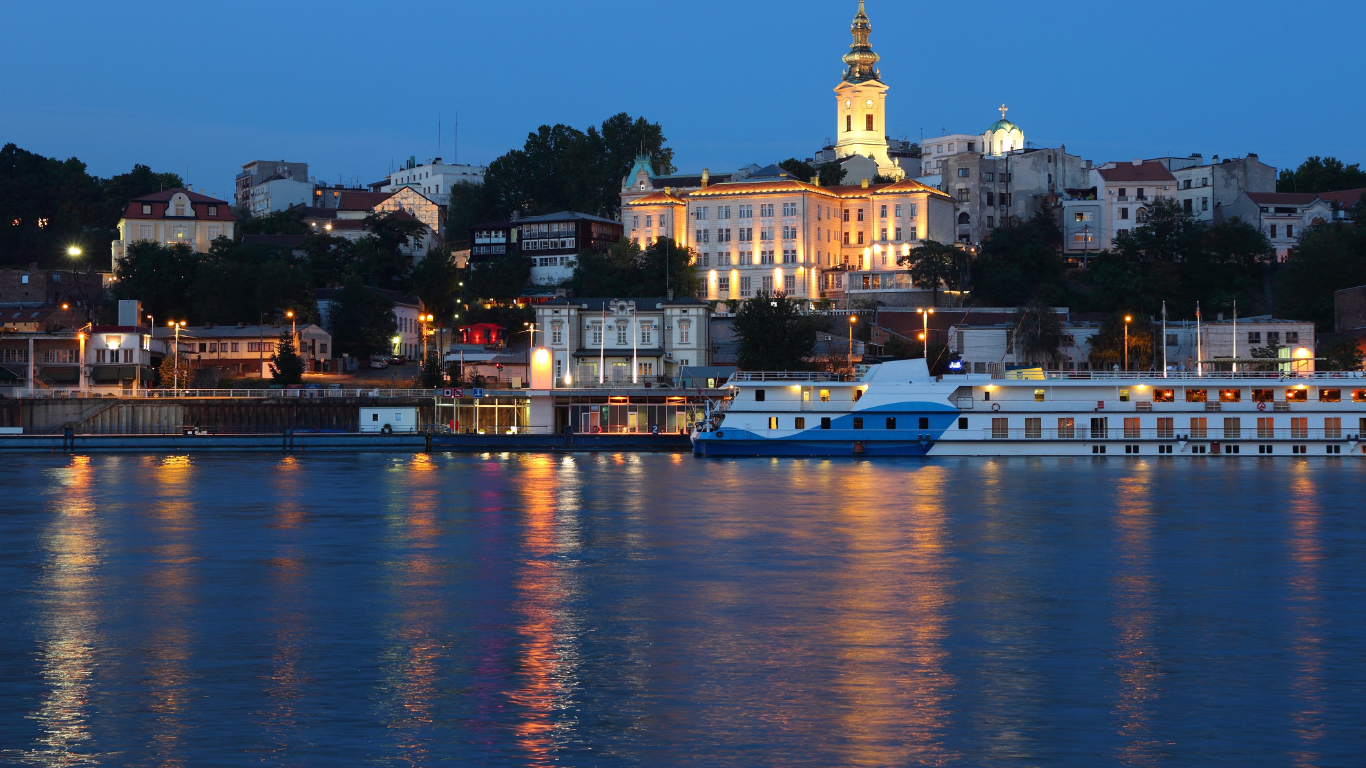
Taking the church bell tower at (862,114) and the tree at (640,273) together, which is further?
the church bell tower at (862,114)

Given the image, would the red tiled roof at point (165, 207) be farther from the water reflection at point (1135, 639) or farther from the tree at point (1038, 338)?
the water reflection at point (1135, 639)

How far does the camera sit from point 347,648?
2325cm

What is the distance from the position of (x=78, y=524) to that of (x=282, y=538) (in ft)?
23.3

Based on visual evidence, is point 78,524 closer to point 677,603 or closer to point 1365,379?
point 677,603

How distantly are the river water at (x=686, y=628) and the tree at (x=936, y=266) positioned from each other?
55994mm

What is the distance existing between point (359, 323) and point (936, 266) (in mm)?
39921

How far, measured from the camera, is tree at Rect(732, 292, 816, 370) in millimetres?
81188

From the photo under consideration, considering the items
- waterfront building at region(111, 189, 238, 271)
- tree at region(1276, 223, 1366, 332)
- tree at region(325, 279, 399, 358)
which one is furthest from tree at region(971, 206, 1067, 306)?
waterfront building at region(111, 189, 238, 271)

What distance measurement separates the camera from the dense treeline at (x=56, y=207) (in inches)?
4788

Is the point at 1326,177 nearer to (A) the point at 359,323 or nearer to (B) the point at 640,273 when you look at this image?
(B) the point at 640,273

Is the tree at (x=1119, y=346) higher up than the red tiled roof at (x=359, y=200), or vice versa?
the red tiled roof at (x=359, y=200)

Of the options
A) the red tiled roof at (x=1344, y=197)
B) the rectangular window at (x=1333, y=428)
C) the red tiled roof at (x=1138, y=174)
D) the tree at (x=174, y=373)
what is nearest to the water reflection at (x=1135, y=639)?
A: the rectangular window at (x=1333, y=428)

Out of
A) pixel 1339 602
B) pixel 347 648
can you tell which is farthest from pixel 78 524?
pixel 1339 602

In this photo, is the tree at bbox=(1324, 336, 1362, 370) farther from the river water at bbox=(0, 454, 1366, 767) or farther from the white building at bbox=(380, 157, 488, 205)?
the white building at bbox=(380, 157, 488, 205)
